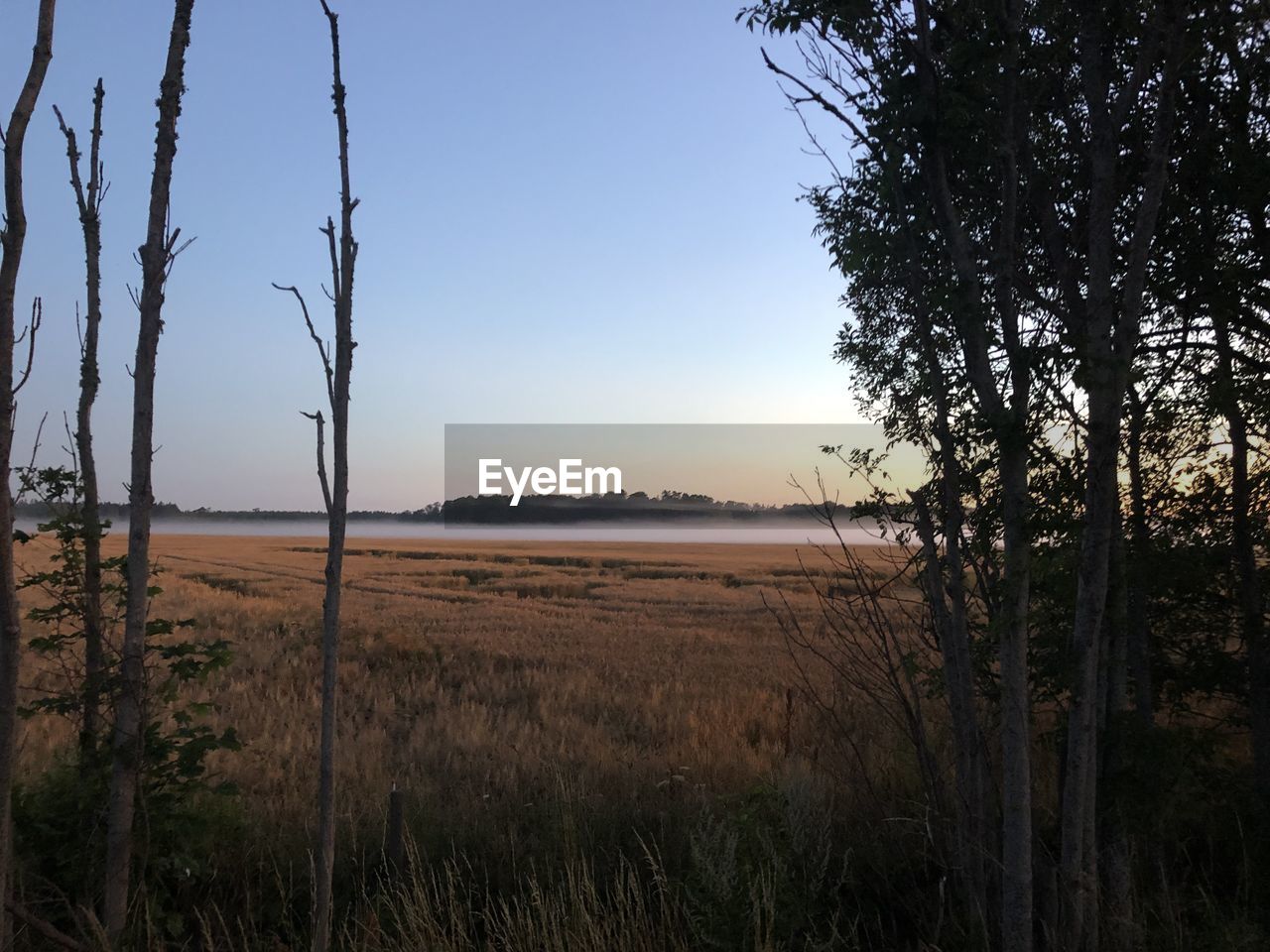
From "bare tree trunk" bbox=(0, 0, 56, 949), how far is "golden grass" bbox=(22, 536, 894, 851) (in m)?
3.06

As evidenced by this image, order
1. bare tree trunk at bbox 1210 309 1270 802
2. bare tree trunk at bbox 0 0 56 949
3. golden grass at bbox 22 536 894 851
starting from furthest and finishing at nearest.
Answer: golden grass at bbox 22 536 894 851
bare tree trunk at bbox 1210 309 1270 802
bare tree trunk at bbox 0 0 56 949

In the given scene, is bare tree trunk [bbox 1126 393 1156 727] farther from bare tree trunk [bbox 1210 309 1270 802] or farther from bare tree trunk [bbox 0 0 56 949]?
bare tree trunk [bbox 0 0 56 949]

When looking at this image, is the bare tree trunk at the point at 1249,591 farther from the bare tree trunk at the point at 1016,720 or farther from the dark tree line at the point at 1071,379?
the bare tree trunk at the point at 1016,720

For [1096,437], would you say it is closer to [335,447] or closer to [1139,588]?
[1139,588]

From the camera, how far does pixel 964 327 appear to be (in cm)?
411

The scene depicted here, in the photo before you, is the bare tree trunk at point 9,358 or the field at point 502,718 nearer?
the bare tree trunk at point 9,358

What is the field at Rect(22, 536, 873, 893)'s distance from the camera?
6.84m

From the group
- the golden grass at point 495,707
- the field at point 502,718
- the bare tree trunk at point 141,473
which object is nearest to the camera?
the bare tree trunk at point 141,473

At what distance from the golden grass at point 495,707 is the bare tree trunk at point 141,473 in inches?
93.3

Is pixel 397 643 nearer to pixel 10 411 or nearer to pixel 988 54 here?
pixel 10 411

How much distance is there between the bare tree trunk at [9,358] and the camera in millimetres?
3371

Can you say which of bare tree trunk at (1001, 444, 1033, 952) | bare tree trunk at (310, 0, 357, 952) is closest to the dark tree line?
bare tree trunk at (1001, 444, 1033, 952)

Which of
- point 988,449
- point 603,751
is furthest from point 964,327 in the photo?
point 603,751

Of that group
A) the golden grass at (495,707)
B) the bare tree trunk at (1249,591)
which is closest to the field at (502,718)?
the golden grass at (495,707)
